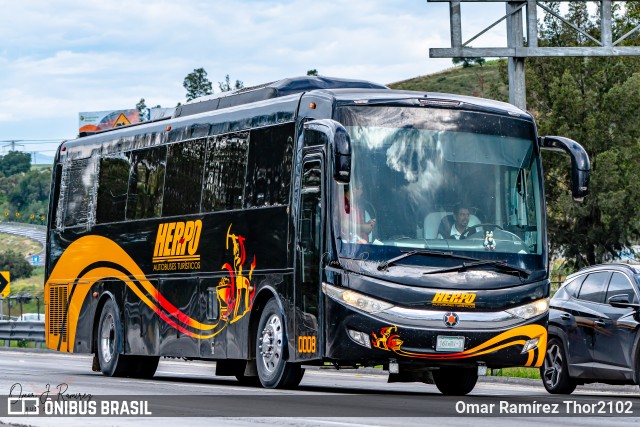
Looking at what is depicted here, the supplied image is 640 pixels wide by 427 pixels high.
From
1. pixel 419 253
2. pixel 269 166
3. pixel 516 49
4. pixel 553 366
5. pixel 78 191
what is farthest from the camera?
pixel 516 49

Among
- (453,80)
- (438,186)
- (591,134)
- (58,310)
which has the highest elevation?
→ (453,80)

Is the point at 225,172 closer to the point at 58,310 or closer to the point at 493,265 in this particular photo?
the point at 493,265

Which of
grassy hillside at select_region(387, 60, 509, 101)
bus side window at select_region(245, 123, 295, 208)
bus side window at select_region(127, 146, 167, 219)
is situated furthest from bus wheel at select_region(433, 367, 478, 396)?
grassy hillside at select_region(387, 60, 509, 101)

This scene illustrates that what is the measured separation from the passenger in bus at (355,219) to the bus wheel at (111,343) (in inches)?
Result: 286

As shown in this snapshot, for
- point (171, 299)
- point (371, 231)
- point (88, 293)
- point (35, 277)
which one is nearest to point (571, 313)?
point (371, 231)

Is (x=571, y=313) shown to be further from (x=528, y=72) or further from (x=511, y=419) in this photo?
(x=528, y=72)

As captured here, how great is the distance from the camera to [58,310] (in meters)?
25.8

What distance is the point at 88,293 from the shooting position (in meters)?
24.6

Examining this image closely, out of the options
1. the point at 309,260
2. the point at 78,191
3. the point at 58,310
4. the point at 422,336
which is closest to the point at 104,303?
the point at 58,310

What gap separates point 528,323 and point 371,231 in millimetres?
2089

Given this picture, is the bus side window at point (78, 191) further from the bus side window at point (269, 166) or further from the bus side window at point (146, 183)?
the bus side window at point (269, 166)

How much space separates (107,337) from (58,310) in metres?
2.24

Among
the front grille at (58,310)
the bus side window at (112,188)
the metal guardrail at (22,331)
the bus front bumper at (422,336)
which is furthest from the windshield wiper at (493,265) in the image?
the metal guardrail at (22,331)

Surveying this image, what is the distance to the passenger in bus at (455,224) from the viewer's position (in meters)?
17.1
